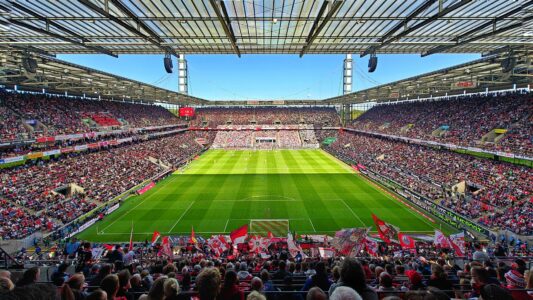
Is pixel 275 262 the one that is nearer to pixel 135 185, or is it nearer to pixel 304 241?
pixel 304 241

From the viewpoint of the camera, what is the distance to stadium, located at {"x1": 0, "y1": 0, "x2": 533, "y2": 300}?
253 inches

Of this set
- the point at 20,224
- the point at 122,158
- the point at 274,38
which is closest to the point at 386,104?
the point at 122,158

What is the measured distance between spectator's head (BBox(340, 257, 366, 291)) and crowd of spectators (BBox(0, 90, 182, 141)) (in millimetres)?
33926

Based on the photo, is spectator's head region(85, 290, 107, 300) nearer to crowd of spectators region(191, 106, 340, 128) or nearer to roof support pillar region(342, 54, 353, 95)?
crowd of spectators region(191, 106, 340, 128)

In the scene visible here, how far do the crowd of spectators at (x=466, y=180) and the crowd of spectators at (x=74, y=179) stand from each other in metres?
31.3

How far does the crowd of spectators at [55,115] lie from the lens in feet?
96.7

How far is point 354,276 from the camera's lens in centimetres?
294

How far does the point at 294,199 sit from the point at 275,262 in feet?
63.8

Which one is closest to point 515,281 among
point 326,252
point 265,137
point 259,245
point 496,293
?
point 496,293

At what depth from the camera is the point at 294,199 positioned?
29.4 m

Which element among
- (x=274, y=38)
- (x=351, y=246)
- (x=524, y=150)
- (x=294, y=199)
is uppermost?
(x=274, y=38)

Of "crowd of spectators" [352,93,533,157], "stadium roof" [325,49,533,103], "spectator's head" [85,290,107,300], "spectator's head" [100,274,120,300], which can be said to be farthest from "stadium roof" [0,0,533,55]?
"crowd of spectators" [352,93,533,157]

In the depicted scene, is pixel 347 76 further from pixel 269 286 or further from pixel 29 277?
pixel 29 277

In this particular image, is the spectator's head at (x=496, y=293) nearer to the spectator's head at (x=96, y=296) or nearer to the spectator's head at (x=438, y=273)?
the spectator's head at (x=438, y=273)
